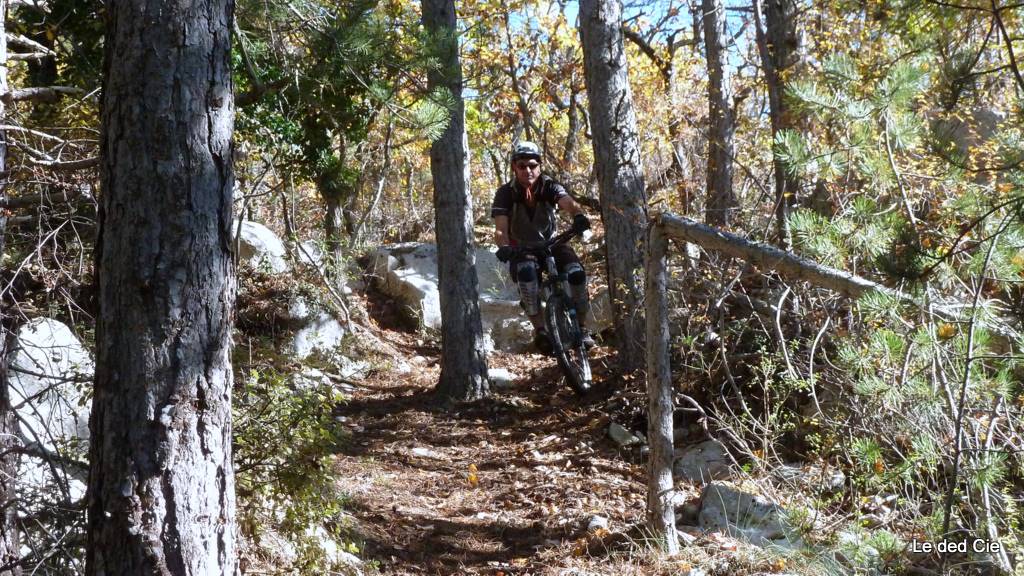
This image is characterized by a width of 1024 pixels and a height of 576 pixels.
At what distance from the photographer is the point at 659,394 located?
4.04 meters

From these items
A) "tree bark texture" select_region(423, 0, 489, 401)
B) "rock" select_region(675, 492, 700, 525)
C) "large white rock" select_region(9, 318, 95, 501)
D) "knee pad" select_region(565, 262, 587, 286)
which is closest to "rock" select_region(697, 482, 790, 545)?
"rock" select_region(675, 492, 700, 525)

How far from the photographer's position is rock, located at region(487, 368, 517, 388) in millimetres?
8258

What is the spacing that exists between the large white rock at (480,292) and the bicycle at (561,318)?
6.87 feet

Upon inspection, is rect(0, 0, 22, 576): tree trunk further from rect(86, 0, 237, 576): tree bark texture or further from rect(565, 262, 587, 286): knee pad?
rect(565, 262, 587, 286): knee pad

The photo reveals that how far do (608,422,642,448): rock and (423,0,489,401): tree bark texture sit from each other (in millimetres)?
1820

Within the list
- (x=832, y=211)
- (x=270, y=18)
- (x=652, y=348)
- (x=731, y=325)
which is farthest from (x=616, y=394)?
(x=270, y=18)

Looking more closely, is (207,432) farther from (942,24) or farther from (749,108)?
(749,108)

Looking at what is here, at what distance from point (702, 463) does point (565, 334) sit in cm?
186

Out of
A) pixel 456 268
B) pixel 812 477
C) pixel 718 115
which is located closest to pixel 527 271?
pixel 456 268

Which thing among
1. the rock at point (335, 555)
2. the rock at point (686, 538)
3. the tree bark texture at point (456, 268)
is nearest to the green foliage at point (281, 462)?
the rock at point (335, 555)

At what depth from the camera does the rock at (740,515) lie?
4.10 m

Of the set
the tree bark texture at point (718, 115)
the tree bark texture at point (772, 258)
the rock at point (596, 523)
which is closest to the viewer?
the tree bark texture at point (772, 258)

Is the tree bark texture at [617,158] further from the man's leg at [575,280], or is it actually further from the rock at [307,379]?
the rock at [307,379]

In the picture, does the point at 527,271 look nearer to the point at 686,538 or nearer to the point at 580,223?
the point at 580,223
